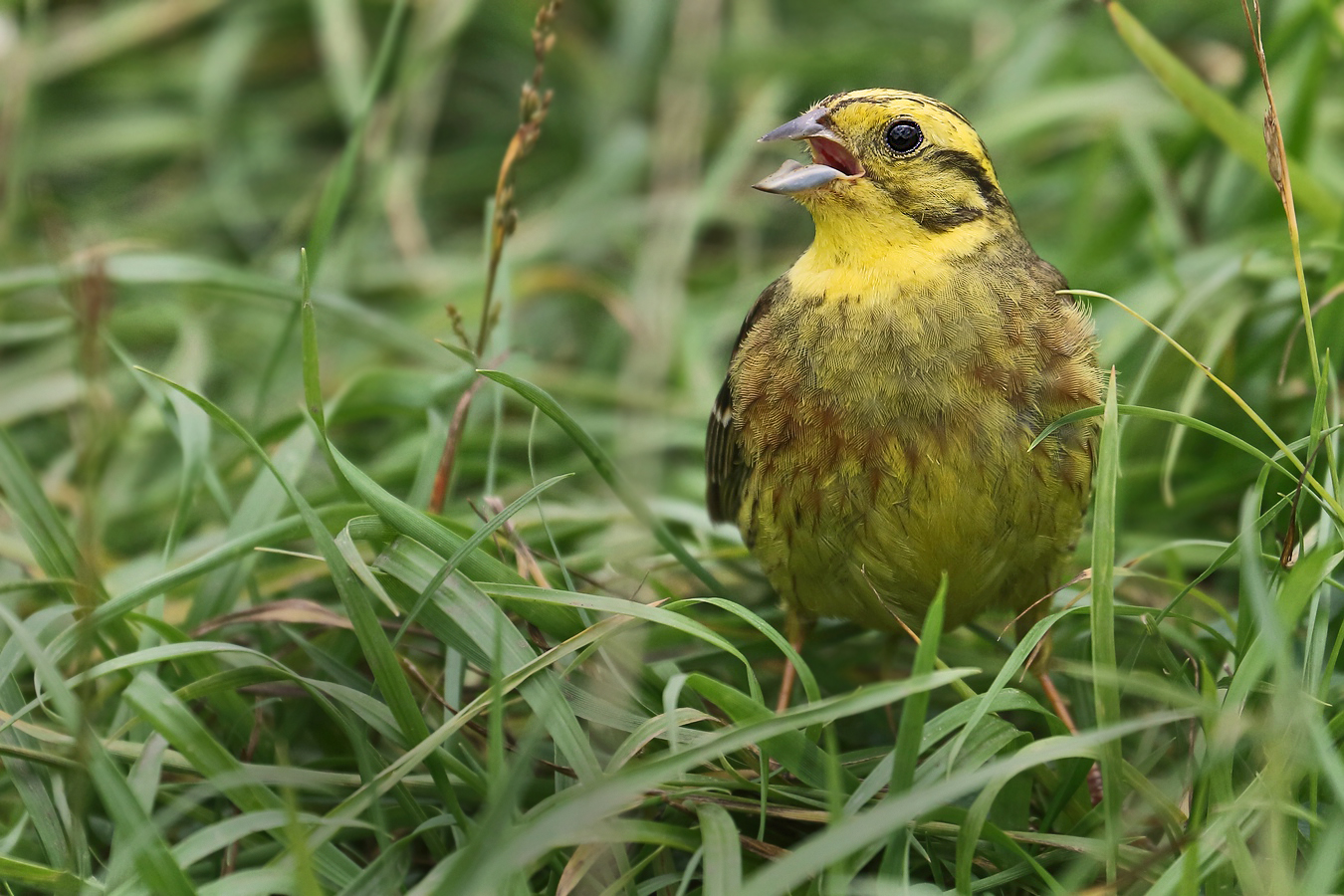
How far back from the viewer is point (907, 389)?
7.79 ft

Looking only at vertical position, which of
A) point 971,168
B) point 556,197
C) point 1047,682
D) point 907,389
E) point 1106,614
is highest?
point 971,168

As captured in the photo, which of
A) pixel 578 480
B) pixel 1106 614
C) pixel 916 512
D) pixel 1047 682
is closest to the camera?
pixel 1106 614

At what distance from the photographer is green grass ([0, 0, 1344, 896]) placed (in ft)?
6.54

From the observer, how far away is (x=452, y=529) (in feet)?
8.30

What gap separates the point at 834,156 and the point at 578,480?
1.55 meters

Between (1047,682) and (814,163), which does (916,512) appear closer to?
(1047,682)

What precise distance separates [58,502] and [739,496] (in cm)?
190

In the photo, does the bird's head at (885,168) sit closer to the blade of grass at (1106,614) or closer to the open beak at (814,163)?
the open beak at (814,163)

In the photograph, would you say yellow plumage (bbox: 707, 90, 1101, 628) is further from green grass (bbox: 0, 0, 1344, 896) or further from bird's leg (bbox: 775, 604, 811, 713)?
green grass (bbox: 0, 0, 1344, 896)

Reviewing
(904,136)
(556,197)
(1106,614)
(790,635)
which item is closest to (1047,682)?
(790,635)

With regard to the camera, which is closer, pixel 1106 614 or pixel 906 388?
pixel 1106 614

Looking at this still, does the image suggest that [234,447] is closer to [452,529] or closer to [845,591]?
[452,529]

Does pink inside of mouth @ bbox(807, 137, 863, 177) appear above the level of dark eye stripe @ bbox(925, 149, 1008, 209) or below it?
above

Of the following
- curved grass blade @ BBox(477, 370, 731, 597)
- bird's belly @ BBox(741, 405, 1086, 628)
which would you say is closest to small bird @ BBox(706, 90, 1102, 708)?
bird's belly @ BBox(741, 405, 1086, 628)
